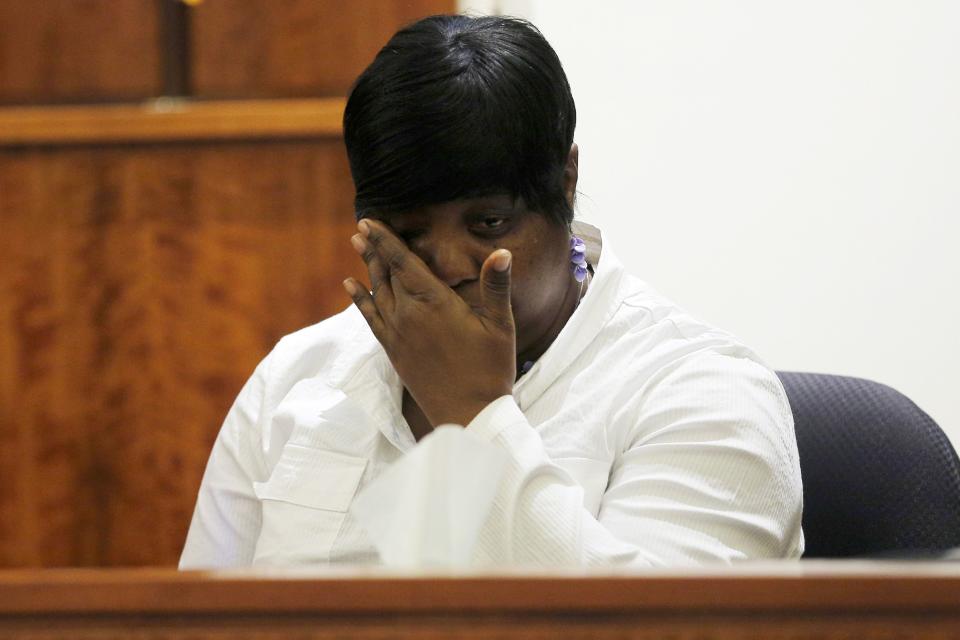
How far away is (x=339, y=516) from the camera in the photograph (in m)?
1.10

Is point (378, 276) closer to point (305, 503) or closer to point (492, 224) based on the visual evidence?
point (492, 224)

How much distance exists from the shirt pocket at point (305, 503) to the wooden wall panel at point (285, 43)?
1.02m

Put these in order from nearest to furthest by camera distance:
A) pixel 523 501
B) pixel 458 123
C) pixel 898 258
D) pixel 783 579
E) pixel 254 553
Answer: pixel 783 579 → pixel 523 501 → pixel 458 123 → pixel 254 553 → pixel 898 258

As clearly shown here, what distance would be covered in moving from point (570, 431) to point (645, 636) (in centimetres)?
65

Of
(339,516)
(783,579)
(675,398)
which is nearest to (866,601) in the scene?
(783,579)

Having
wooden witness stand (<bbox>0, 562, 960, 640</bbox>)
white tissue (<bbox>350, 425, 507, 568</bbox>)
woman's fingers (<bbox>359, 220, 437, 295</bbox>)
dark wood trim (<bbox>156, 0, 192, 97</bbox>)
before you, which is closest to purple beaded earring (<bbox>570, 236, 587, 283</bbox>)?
woman's fingers (<bbox>359, 220, 437, 295</bbox>)

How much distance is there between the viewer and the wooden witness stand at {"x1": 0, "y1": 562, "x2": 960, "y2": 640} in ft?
1.39

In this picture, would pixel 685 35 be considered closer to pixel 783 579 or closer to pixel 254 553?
pixel 254 553

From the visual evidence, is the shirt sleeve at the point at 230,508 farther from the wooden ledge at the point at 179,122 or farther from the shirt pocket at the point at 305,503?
the wooden ledge at the point at 179,122

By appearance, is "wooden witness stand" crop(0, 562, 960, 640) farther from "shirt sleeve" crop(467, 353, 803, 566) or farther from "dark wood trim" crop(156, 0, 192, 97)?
"dark wood trim" crop(156, 0, 192, 97)

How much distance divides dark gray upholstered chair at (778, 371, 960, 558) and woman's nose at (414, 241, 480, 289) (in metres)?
0.37

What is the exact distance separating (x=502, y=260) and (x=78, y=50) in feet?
4.41

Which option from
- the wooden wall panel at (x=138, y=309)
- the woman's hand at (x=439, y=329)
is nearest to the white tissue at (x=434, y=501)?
the woman's hand at (x=439, y=329)

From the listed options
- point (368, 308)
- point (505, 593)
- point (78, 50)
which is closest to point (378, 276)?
point (368, 308)
